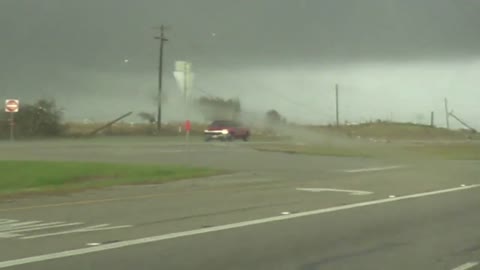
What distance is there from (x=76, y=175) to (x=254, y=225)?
13330 millimetres

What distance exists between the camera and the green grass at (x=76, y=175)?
23203mm

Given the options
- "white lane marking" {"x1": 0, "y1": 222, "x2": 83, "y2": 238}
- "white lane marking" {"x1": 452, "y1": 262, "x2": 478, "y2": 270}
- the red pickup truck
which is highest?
the red pickup truck

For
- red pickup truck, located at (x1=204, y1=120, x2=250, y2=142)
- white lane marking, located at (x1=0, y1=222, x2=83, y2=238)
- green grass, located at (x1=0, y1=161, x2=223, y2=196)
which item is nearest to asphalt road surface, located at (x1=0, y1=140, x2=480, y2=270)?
white lane marking, located at (x1=0, y1=222, x2=83, y2=238)

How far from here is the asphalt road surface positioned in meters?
9.91

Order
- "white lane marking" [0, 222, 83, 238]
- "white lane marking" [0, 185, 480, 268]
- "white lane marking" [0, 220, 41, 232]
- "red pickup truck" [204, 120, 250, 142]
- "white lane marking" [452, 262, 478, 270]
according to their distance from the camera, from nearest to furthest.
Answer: "white lane marking" [452, 262, 478, 270] < "white lane marking" [0, 185, 480, 268] < "white lane marking" [0, 222, 83, 238] < "white lane marking" [0, 220, 41, 232] < "red pickup truck" [204, 120, 250, 142]

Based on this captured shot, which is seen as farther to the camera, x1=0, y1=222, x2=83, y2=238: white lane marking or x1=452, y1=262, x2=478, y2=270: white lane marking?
x1=0, y1=222, x2=83, y2=238: white lane marking

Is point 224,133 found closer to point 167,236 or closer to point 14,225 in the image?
point 14,225

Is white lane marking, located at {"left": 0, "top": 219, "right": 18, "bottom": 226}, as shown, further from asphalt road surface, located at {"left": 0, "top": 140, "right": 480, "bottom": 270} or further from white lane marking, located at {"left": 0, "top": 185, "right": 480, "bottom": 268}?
white lane marking, located at {"left": 0, "top": 185, "right": 480, "bottom": 268}

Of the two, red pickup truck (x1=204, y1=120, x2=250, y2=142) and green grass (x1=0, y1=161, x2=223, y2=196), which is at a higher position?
red pickup truck (x1=204, y1=120, x2=250, y2=142)

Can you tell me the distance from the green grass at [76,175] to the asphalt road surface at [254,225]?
1445 millimetres

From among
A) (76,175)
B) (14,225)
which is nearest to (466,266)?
(14,225)

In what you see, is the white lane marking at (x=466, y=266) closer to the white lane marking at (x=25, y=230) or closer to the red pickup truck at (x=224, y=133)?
the white lane marking at (x=25, y=230)

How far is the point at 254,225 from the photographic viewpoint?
13.6 metres

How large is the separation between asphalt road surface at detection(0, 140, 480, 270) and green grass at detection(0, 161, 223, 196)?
1445mm
